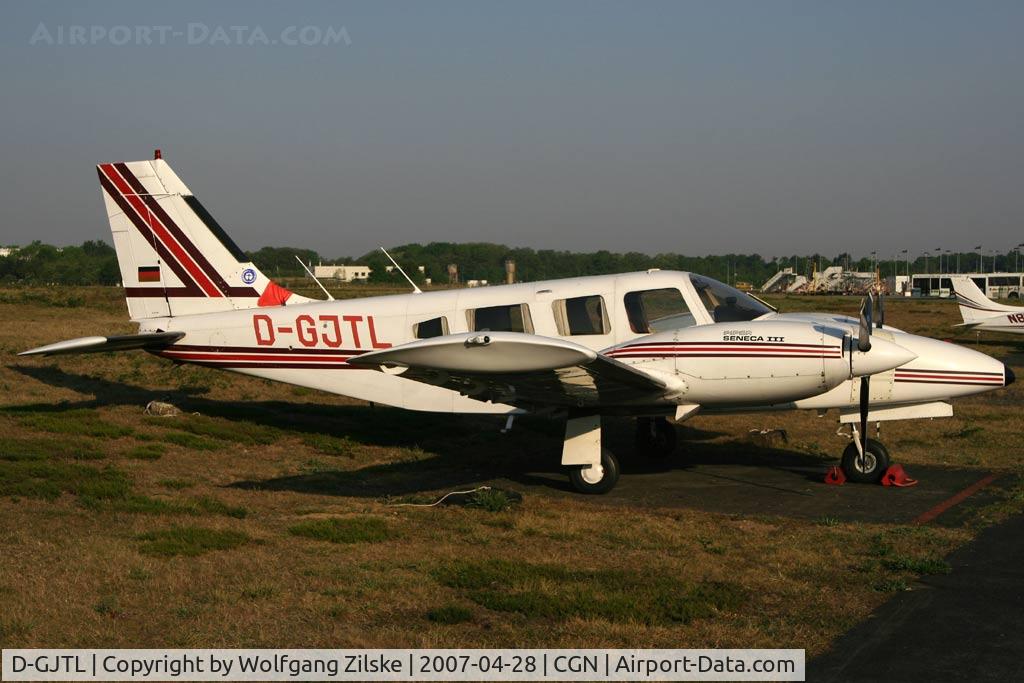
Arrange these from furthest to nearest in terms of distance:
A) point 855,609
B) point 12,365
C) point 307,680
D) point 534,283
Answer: point 12,365, point 534,283, point 855,609, point 307,680

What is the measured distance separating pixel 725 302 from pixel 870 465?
2.86m

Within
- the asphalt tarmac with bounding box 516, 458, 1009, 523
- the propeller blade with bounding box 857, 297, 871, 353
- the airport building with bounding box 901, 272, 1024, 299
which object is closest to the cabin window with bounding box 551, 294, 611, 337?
the asphalt tarmac with bounding box 516, 458, 1009, 523

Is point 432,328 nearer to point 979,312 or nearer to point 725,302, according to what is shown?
point 725,302

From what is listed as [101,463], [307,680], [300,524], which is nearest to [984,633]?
[307,680]

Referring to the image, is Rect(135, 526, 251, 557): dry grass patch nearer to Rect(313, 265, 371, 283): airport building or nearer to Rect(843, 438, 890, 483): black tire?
Rect(843, 438, 890, 483): black tire

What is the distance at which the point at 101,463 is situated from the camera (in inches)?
497

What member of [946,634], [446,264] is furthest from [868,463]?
[446,264]

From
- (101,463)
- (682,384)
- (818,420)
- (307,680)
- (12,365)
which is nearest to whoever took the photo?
(307,680)

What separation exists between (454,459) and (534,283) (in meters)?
3.09

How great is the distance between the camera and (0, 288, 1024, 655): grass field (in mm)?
6859

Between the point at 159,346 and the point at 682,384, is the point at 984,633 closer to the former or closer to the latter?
the point at 682,384

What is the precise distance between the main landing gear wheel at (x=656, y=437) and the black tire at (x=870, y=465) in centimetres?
292

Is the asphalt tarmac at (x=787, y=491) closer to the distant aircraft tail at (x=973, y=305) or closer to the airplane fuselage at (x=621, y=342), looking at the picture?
the airplane fuselage at (x=621, y=342)

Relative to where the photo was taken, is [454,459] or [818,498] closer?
[818,498]
